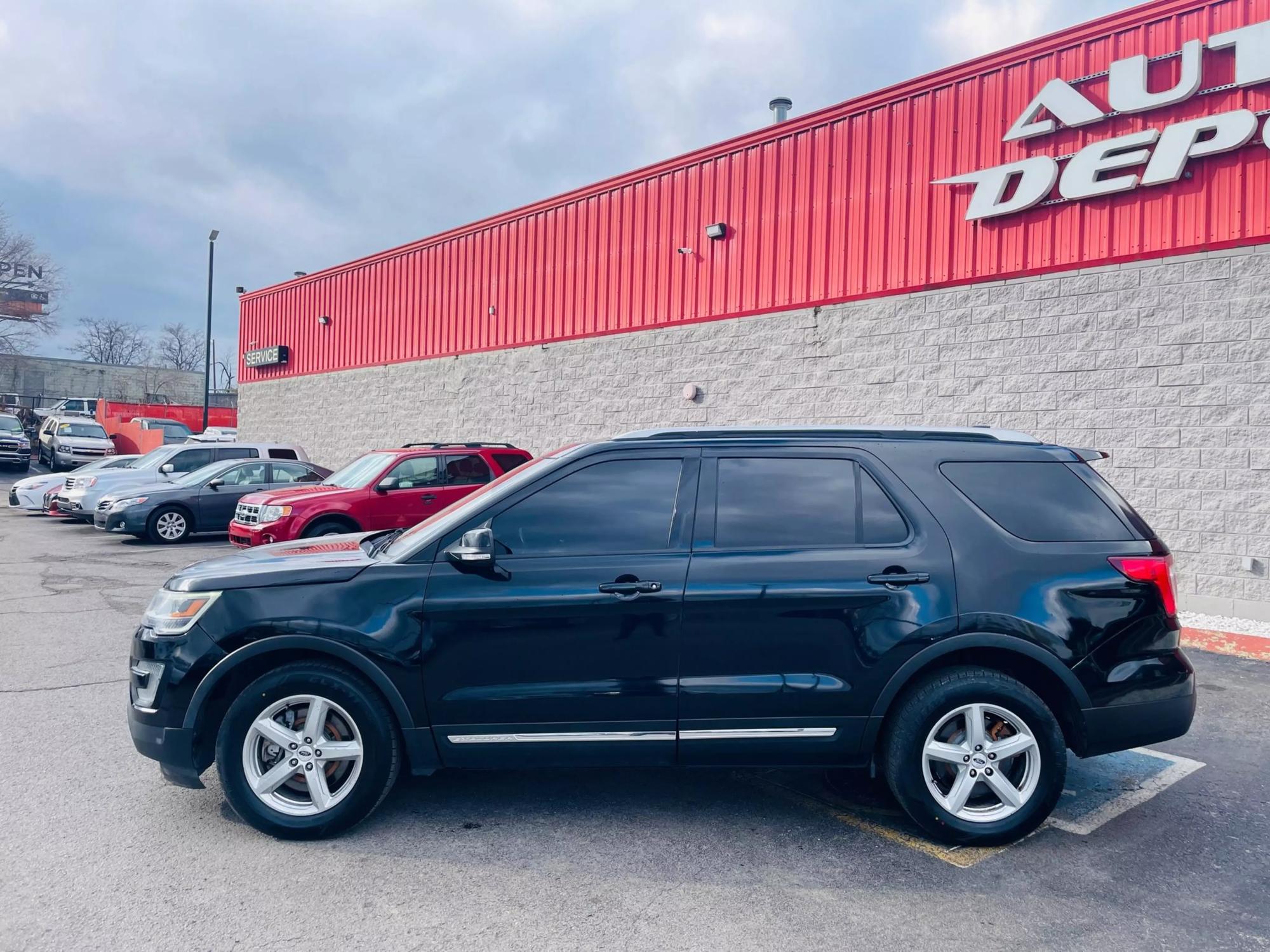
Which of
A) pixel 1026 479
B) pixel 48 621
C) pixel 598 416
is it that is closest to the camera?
pixel 1026 479

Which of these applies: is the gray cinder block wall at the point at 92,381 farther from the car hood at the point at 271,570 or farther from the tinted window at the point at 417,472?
the car hood at the point at 271,570

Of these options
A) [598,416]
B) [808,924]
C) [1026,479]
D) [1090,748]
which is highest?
[598,416]

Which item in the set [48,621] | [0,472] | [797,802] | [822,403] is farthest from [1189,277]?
[0,472]

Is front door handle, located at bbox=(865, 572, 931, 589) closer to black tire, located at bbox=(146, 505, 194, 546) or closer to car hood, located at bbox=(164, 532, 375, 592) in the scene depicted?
car hood, located at bbox=(164, 532, 375, 592)

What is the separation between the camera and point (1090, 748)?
3.80 metres

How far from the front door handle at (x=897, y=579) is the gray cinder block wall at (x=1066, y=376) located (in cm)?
640

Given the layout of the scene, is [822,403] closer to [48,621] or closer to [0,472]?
[48,621]

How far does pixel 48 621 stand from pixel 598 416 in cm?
870

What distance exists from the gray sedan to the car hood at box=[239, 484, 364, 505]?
2.99 m

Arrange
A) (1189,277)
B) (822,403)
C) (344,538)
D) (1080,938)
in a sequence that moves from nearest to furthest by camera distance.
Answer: (1080,938)
(344,538)
(1189,277)
(822,403)

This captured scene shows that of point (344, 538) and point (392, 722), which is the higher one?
point (344, 538)

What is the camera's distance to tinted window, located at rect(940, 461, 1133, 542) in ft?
12.8

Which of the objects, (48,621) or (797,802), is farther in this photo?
(48,621)

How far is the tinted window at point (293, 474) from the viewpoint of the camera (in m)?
14.9
